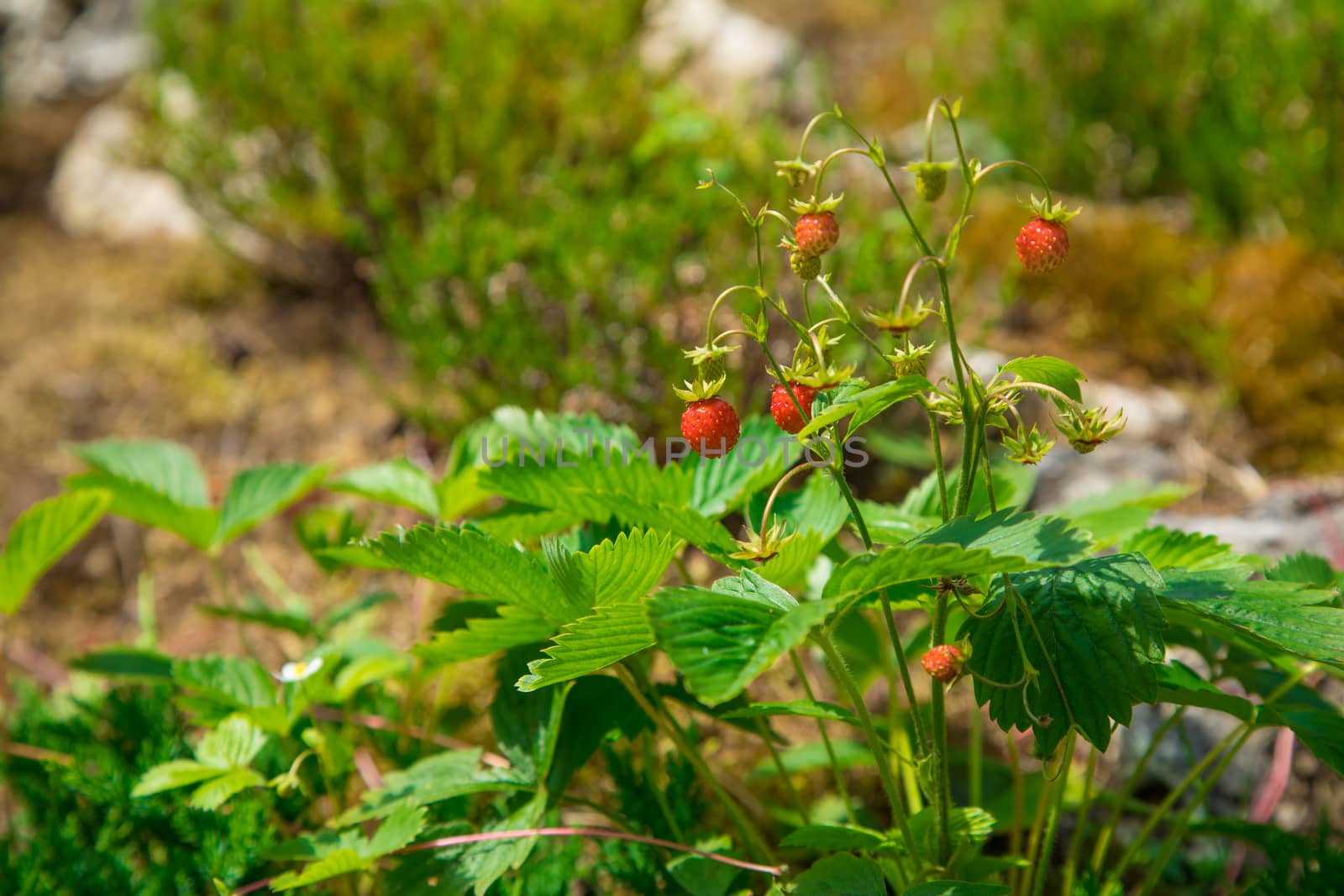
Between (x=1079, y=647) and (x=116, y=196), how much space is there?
421 centimetres

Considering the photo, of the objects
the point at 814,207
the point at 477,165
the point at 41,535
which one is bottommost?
the point at 41,535

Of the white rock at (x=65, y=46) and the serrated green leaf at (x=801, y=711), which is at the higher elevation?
the white rock at (x=65, y=46)

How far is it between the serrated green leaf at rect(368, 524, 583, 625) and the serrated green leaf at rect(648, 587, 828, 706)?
220 millimetres

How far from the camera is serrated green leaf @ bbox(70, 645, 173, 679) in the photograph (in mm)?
1364

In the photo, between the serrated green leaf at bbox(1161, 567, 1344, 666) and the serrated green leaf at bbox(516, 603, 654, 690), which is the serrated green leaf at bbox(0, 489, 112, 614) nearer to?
the serrated green leaf at bbox(516, 603, 654, 690)

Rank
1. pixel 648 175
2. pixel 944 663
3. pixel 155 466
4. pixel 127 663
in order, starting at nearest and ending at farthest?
1. pixel 944 663
2. pixel 127 663
3. pixel 155 466
4. pixel 648 175

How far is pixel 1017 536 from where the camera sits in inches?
30.3

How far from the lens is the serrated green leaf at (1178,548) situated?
1.02 metres

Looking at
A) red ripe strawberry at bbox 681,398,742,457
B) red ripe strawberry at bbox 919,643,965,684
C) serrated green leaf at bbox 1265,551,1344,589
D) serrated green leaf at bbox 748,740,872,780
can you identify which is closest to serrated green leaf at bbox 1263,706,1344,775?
serrated green leaf at bbox 1265,551,1344,589

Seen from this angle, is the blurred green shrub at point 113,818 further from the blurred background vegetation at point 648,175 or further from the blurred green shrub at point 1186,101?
the blurred green shrub at point 1186,101

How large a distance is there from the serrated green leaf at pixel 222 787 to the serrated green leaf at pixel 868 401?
0.81 meters

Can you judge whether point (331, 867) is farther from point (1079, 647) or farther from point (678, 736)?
point (1079, 647)

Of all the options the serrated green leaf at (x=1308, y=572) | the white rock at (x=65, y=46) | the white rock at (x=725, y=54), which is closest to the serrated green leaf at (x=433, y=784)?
the serrated green leaf at (x=1308, y=572)

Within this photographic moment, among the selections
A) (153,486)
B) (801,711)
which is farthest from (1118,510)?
(153,486)
